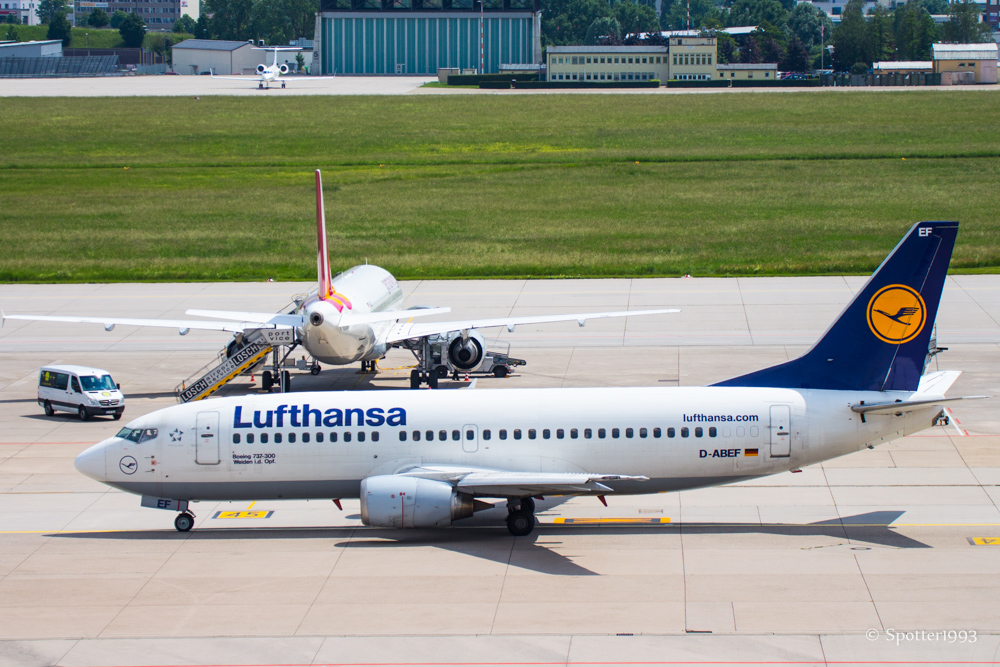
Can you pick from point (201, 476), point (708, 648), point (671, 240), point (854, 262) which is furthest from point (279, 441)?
point (671, 240)

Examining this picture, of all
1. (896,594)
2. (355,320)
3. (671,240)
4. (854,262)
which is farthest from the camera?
(671,240)

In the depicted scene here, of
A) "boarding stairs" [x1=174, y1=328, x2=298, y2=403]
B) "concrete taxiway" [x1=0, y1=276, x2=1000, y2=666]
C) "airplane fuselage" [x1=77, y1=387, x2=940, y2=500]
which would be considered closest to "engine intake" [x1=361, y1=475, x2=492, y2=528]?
"concrete taxiway" [x1=0, y1=276, x2=1000, y2=666]

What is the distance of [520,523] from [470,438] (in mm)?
2516

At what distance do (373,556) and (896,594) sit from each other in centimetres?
1225

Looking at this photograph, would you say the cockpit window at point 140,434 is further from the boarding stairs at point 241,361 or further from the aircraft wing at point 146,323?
the aircraft wing at point 146,323

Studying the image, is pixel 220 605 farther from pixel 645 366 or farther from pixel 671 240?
pixel 671 240

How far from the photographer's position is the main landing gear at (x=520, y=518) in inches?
1170

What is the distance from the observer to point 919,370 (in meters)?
30.1

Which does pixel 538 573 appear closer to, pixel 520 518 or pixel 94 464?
pixel 520 518

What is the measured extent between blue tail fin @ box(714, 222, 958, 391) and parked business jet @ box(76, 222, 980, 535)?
4cm

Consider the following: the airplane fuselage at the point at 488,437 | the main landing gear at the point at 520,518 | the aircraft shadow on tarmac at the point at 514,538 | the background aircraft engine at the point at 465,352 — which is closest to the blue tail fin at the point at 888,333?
the airplane fuselage at the point at 488,437

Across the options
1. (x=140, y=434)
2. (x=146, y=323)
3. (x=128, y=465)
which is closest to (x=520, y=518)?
(x=140, y=434)

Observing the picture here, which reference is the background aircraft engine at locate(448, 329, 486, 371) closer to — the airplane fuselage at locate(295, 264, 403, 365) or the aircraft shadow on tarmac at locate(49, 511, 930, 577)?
the airplane fuselage at locate(295, 264, 403, 365)

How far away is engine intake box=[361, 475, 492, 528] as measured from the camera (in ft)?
94.1
